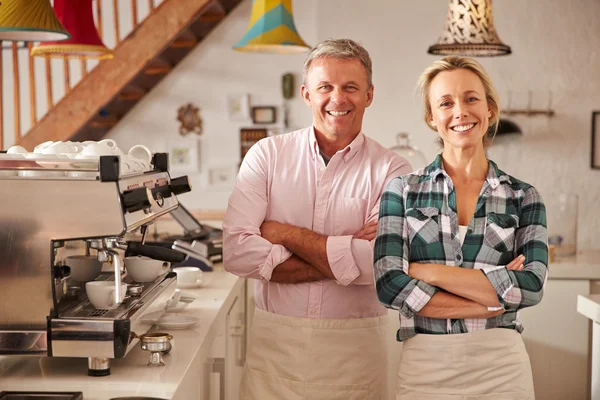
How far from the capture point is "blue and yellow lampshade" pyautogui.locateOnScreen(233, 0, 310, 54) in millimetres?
4258

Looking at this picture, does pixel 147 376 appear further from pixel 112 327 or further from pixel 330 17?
pixel 330 17

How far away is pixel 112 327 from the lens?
187 cm

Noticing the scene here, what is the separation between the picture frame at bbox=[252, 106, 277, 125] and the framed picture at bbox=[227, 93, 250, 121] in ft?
0.24

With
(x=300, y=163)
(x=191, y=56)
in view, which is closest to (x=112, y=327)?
(x=300, y=163)

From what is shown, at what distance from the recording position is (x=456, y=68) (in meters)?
2.18

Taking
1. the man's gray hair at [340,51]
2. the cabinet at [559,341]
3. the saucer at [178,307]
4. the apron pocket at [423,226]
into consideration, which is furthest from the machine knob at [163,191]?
the cabinet at [559,341]

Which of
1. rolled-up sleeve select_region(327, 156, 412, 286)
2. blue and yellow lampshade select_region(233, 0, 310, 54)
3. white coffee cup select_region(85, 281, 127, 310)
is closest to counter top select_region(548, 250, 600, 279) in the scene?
blue and yellow lampshade select_region(233, 0, 310, 54)

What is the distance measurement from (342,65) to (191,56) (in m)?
6.00

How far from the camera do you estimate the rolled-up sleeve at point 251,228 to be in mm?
2400

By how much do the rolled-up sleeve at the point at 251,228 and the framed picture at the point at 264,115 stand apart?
5.57 m

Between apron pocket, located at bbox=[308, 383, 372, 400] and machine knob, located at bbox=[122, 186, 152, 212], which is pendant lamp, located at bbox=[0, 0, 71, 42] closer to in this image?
machine knob, located at bbox=[122, 186, 152, 212]

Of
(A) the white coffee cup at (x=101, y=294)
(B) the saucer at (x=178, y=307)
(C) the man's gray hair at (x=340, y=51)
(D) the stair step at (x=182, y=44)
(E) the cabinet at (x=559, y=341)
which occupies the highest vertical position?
(D) the stair step at (x=182, y=44)

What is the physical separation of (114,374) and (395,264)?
2.51ft

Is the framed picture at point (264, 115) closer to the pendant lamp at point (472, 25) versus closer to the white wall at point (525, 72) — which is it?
the white wall at point (525, 72)
